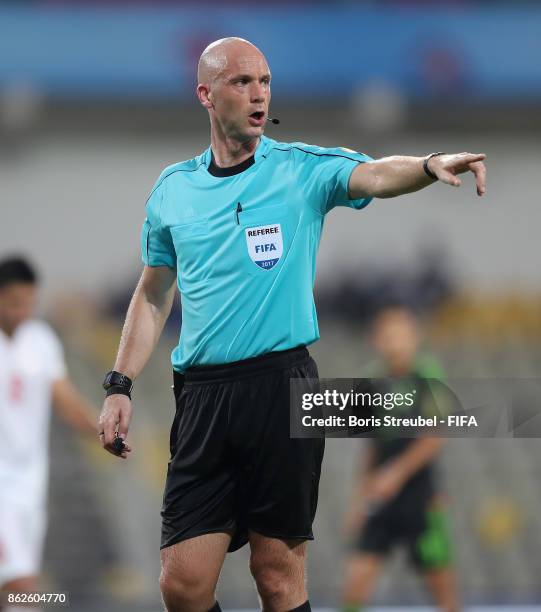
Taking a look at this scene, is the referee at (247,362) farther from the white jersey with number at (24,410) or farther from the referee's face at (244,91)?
the white jersey with number at (24,410)

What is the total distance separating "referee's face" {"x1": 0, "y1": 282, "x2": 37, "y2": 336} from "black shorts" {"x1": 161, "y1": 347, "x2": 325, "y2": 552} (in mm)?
2553

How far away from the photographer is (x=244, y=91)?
403cm

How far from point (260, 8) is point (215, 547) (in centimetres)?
1165

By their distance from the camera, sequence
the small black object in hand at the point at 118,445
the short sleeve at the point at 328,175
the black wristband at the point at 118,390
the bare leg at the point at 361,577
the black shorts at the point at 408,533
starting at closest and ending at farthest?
1. the short sleeve at the point at 328,175
2. the small black object in hand at the point at 118,445
3. the black wristband at the point at 118,390
4. the bare leg at the point at 361,577
5. the black shorts at the point at 408,533

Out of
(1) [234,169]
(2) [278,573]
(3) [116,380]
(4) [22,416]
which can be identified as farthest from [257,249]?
(4) [22,416]

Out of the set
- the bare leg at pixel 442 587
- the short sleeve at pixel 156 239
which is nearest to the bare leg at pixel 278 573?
the short sleeve at pixel 156 239

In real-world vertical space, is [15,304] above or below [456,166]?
above

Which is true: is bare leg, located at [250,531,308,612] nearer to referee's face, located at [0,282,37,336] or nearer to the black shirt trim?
the black shirt trim

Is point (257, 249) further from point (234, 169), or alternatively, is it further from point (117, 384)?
point (117, 384)

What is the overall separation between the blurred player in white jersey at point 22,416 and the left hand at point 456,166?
308 cm

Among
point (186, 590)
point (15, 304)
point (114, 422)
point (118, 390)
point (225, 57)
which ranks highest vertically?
point (225, 57)

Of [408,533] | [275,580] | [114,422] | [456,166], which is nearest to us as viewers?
[456,166]

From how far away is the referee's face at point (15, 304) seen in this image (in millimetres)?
6383

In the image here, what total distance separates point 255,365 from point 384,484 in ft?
12.0
